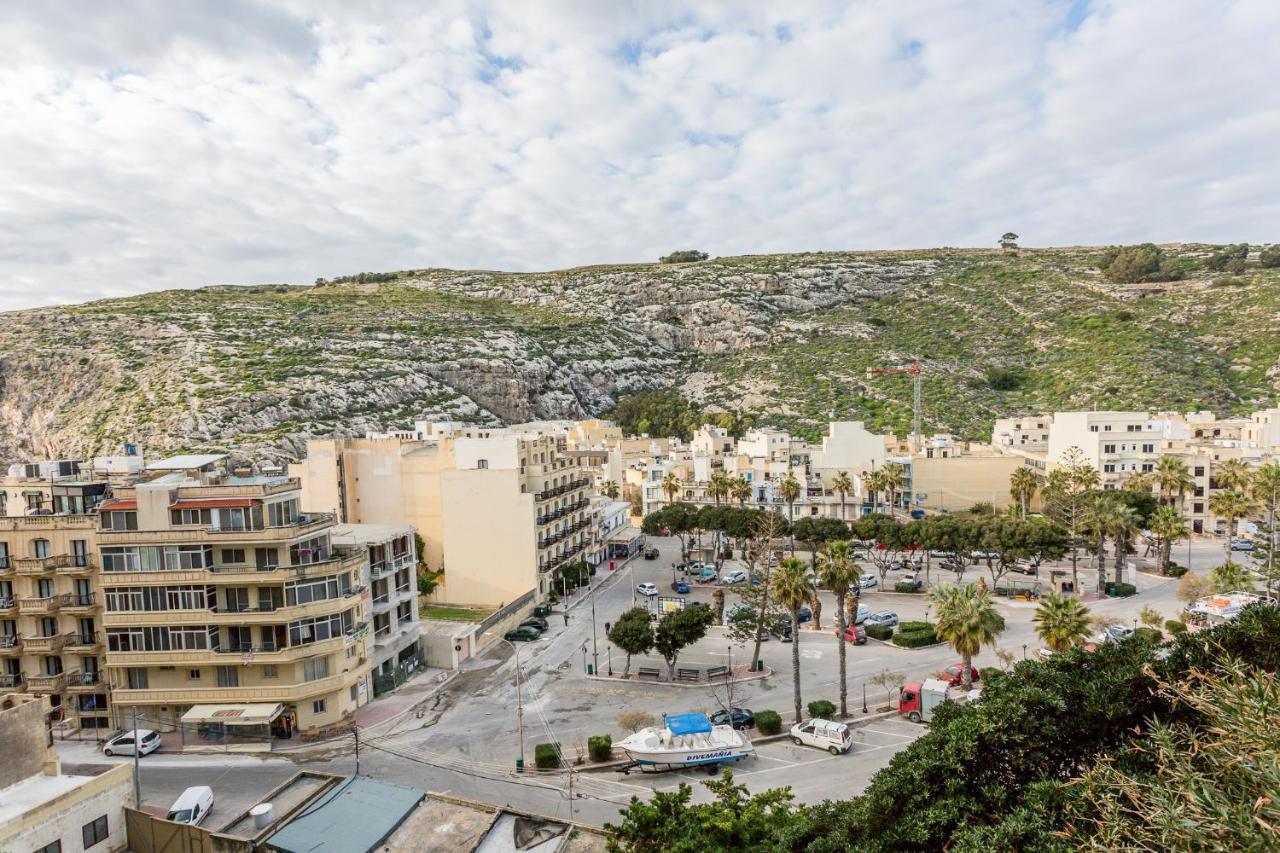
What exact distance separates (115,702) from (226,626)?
6.90 meters

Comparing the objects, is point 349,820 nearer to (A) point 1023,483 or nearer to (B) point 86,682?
(B) point 86,682

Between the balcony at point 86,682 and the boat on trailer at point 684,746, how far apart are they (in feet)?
87.8

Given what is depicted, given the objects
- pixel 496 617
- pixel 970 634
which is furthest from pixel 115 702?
pixel 970 634

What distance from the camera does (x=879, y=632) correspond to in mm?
48062

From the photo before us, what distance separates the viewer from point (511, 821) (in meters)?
18.5

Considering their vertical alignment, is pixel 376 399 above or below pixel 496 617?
above

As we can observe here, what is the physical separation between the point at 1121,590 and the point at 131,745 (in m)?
65.6

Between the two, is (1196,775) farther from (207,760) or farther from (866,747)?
(207,760)

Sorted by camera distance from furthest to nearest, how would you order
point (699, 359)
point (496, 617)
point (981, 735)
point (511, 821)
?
point (699, 359), point (496, 617), point (511, 821), point (981, 735)

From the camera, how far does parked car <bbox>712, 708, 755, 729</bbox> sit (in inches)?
1347

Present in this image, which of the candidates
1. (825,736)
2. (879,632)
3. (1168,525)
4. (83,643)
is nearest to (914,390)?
(1168,525)

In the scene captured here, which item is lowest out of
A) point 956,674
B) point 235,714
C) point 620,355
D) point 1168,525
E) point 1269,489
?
point 956,674

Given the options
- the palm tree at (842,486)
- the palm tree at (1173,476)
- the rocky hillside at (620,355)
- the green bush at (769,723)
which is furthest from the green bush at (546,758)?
the rocky hillside at (620,355)

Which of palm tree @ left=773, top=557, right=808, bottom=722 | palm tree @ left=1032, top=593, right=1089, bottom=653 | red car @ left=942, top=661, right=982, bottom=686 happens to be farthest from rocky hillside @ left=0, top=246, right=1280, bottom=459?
palm tree @ left=1032, top=593, right=1089, bottom=653
